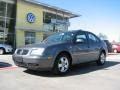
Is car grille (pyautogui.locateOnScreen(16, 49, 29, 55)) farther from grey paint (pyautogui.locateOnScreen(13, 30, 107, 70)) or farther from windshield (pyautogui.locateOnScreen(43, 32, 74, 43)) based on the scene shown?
windshield (pyautogui.locateOnScreen(43, 32, 74, 43))

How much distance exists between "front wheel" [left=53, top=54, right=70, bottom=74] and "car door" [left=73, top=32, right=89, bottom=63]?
1.49 ft

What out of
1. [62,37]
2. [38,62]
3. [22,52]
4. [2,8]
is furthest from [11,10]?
[38,62]

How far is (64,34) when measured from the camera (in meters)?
8.48

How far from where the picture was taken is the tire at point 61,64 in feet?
23.7

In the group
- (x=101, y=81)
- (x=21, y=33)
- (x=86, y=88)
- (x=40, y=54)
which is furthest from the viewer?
(x=21, y=33)

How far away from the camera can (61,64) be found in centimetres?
740

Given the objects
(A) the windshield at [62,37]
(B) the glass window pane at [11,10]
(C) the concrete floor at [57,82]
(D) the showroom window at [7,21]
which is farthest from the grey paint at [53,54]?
(B) the glass window pane at [11,10]

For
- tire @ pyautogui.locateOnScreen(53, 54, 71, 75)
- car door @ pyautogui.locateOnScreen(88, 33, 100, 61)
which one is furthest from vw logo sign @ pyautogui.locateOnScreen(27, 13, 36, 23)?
tire @ pyautogui.locateOnScreen(53, 54, 71, 75)

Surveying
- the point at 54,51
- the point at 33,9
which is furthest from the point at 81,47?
the point at 33,9

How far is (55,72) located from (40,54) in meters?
0.85

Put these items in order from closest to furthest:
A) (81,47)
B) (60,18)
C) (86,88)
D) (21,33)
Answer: (86,88)
(81,47)
(21,33)
(60,18)

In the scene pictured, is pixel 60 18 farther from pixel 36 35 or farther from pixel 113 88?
pixel 113 88

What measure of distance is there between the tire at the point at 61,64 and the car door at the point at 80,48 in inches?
17.6

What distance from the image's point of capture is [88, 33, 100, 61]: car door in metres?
8.94
